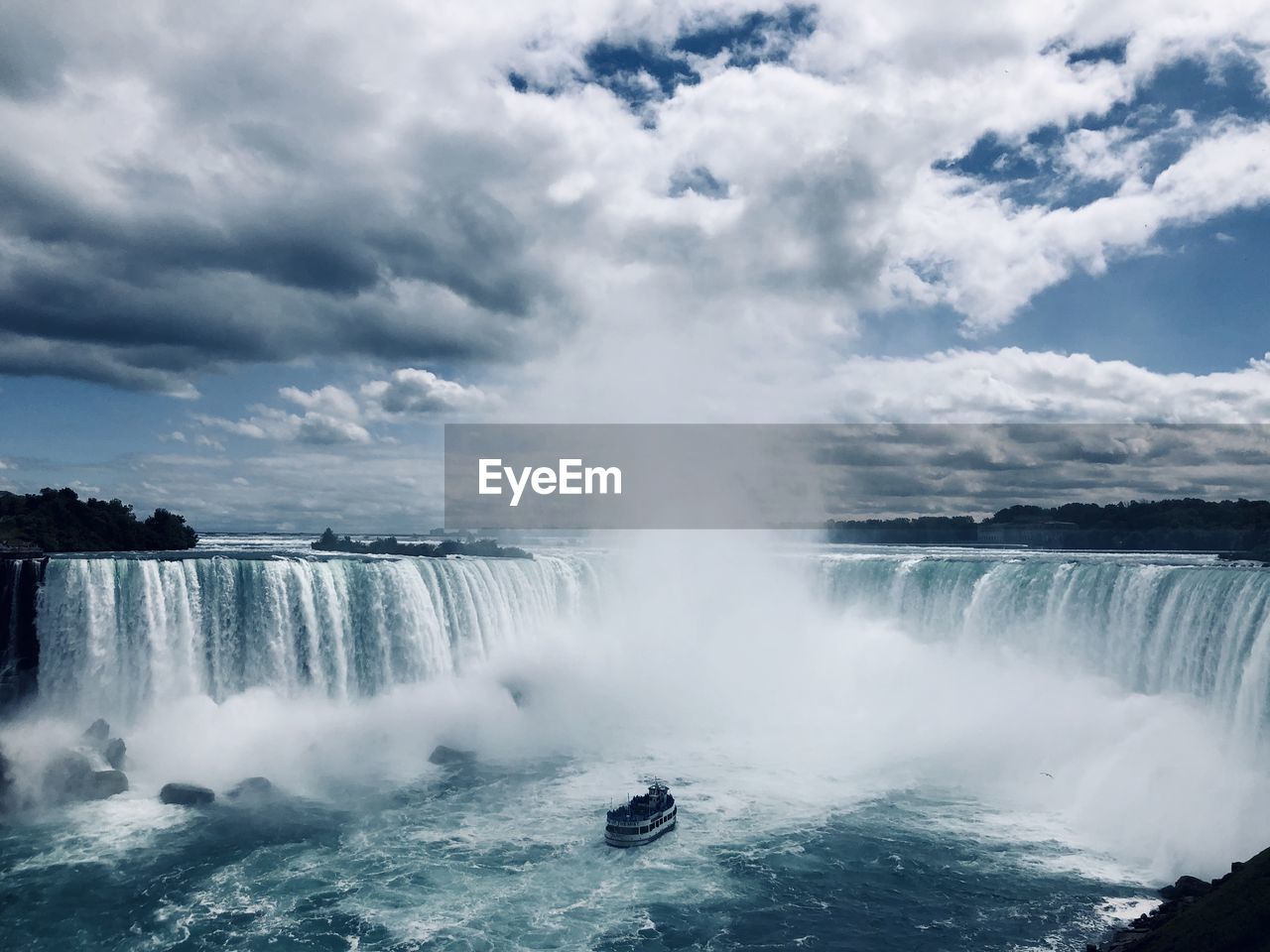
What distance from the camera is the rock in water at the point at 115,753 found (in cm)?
2712

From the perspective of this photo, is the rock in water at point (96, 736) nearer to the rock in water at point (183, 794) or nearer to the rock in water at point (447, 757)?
the rock in water at point (183, 794)

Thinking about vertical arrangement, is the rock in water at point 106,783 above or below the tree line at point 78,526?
below

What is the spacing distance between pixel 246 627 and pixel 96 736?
5.86 meters

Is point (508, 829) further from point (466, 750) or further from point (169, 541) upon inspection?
point (169, 541)

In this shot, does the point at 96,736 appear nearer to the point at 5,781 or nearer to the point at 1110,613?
the point at 5,781

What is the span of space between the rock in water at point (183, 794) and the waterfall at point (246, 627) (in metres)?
4.83

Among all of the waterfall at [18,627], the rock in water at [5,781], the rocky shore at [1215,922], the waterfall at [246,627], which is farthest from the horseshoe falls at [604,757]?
the rocky shore at [1215,922]

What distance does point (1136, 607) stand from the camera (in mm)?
32719

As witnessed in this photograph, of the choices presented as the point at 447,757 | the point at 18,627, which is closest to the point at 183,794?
the point at 18,627

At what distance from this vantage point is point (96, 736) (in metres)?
27.5

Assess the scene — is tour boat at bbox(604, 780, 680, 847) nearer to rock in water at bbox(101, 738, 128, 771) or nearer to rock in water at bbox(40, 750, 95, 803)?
rock in water at bbox(101, 738, 128, 771)

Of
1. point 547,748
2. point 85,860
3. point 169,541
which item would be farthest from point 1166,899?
point 169,541

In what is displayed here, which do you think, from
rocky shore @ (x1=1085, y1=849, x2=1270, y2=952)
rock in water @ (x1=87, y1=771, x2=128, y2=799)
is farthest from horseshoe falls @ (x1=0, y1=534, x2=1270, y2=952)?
rocky shore @ (x1=1085, y1=849, x2=1270, y2=952)

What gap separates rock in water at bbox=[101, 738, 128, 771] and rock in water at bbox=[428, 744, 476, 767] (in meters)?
10.2
